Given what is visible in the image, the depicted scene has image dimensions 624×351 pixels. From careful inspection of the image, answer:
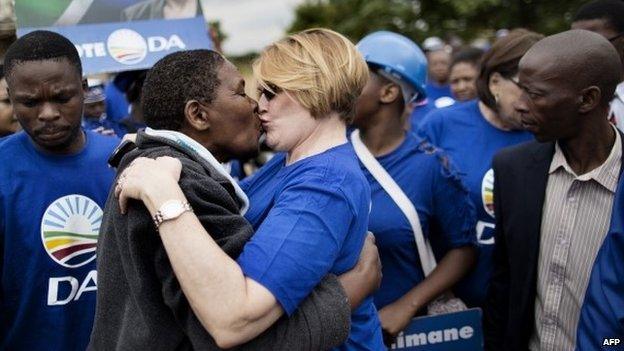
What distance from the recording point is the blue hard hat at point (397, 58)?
10.7ft

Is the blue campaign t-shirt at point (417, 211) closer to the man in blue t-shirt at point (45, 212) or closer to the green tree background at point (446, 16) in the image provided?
the man in blue t-shirt at point (45, 212)

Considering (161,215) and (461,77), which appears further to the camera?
(461,77)

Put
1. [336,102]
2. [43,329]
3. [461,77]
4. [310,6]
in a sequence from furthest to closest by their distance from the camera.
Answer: [310,6], [461,77], [43,329], [336,102]

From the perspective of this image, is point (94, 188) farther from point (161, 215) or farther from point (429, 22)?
point (429, 22)

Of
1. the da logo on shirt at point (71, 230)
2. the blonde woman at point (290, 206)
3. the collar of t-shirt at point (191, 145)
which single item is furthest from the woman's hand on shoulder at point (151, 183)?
the da logo on shirt at point (71, 230)

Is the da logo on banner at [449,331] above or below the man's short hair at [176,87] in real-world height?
below

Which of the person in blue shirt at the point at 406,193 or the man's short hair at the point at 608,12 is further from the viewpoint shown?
the man's short hair at the point at 608,12

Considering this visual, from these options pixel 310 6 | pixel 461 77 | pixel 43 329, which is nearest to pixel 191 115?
pixel 43 329

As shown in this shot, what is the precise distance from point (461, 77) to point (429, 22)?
12.8m

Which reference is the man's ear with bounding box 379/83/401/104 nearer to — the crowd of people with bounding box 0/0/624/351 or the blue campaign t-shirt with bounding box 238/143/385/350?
the crowd of people with bounding box 0/0/624/351

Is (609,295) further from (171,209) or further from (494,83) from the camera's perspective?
(494,83)

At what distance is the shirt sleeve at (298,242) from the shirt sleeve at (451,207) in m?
1.31

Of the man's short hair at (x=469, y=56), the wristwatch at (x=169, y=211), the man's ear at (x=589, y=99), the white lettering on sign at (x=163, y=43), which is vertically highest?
the white lettering on sign at (x=163, y=43)

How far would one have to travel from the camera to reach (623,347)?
86.2 inches
